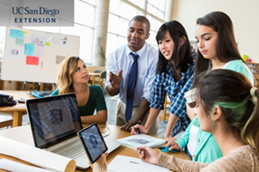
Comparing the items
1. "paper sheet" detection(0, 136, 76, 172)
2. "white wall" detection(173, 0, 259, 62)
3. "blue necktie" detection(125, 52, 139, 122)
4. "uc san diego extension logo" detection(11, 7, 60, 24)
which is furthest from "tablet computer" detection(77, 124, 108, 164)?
"white wall" detection(173, 0, 259, 62)

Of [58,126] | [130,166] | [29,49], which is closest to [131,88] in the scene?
[58,126]

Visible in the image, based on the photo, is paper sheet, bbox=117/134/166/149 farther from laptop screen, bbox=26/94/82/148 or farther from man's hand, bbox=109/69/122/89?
man's hand, bbox=109/69/122/89

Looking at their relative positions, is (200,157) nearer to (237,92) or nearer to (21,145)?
(237,92)

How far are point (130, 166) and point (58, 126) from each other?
0.45 meters

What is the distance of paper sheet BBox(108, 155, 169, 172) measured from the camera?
1019 mm

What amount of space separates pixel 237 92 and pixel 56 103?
90 centimetres

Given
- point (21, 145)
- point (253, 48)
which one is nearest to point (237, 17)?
point (253, 48)

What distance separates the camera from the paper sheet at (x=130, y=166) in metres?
1.02

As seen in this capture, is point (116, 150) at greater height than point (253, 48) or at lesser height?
lesser

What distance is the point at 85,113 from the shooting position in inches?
80.0

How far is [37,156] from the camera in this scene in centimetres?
92

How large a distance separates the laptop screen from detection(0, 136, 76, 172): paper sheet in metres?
0.08

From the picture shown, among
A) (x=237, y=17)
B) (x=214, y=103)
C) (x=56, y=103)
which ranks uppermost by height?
(x=237, y=17)

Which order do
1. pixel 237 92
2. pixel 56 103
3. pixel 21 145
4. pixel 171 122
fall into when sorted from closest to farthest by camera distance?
1. pixel 237 92
2. pixel 21 145
3. pixel 56 103
4. pixel 171 122
